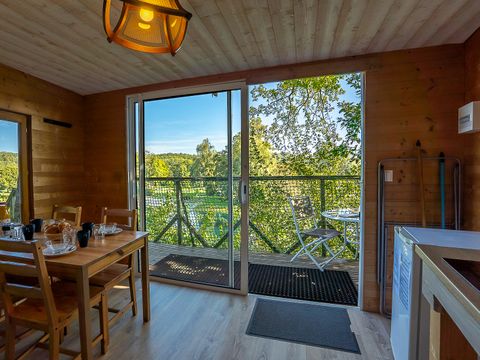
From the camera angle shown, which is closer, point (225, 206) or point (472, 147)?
point (472, 147)

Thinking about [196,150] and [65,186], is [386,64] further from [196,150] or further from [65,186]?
[65,186]

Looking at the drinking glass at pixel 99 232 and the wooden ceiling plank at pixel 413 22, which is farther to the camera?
the drinking glass at pixel 99 232

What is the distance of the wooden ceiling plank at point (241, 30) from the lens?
1.63m

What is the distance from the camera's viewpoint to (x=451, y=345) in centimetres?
109

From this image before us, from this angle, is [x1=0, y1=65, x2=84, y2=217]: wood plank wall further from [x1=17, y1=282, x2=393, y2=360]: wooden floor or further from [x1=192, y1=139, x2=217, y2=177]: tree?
[x1=192, y1=139, x2=217, y2=177]: tree

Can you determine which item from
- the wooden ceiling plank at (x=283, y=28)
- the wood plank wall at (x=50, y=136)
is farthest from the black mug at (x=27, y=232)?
the wooden ceiling plank at (x=283, y=28)

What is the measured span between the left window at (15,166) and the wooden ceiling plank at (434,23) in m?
3.90

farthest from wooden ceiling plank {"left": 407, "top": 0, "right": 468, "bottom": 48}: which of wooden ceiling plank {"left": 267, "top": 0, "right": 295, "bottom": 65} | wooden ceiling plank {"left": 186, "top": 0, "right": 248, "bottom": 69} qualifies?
wooden ceiling plank {"left": 186, "top": 0, "right": 248, "bottom": 69}

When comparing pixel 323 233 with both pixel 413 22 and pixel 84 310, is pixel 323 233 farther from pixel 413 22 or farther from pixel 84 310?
pixel 84 310

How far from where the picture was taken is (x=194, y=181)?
9.53 ft

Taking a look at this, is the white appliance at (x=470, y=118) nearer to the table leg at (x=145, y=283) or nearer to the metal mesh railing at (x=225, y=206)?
the metal mesh railing at (x=225, y=206)

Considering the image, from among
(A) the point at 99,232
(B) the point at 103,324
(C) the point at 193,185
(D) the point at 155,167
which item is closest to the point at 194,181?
(C) the point at 193,185

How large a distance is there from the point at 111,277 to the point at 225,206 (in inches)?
50.3

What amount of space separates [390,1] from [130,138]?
2925 millimetres
